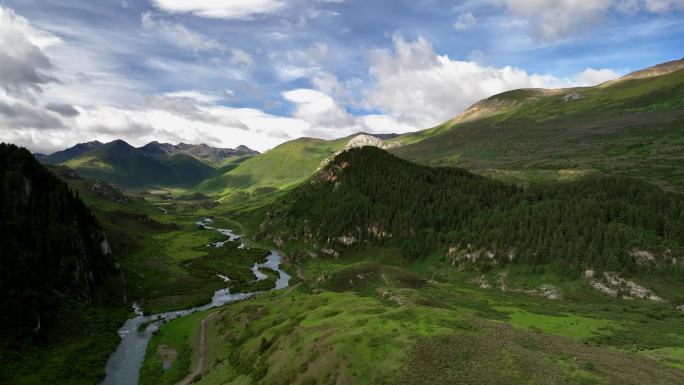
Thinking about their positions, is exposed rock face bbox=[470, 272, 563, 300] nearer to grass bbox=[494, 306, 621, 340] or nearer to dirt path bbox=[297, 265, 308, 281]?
grass bbox=[494, 306, 621, 340]

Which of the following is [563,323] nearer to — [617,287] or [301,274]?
[617,287]

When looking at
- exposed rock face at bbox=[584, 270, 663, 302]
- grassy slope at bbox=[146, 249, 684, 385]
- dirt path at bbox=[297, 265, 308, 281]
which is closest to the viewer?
grassy slope at bbox=[146, 249, 684, 385]

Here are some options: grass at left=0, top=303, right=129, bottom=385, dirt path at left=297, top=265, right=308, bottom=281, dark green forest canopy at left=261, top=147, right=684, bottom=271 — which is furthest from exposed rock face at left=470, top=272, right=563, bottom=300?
grass at left=0, top=303, right=129, bottom=385

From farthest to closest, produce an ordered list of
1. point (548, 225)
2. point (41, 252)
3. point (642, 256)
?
1. point (548, 225)
2. point (642, 256)
3. point (41, 252)

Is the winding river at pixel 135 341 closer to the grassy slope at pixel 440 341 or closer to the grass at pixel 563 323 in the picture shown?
the grassy slope at pixel 440 341

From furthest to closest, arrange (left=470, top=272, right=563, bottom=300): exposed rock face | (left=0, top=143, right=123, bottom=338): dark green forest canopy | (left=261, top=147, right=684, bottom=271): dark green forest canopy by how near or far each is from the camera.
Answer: (left=261, top=147, right=684, bottom=271): dark green forest canopy, (left=470, top=272, right=563, bottom=300): exposed rock face, (left=0, top=143, right=123, bottom=338): dark green forest canopy

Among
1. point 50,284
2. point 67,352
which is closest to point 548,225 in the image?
point 67,352
